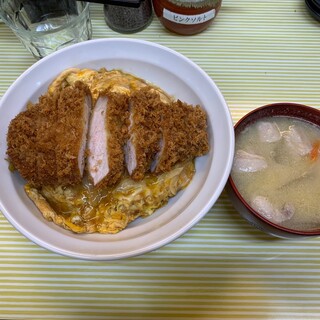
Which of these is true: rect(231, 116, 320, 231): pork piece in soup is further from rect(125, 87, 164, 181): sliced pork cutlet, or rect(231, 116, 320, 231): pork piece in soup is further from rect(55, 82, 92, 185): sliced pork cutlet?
rect(55, 82, 92, 185): sliced pork cutlet

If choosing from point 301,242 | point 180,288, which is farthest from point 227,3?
point 180,288

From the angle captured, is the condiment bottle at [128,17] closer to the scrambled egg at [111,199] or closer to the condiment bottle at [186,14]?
the condiment bottle at [186,14]

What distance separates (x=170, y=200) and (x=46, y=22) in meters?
1.34

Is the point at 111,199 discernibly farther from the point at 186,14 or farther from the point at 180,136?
the point at 186,14

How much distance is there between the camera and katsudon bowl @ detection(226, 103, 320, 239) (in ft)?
4.38

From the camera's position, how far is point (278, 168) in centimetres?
145

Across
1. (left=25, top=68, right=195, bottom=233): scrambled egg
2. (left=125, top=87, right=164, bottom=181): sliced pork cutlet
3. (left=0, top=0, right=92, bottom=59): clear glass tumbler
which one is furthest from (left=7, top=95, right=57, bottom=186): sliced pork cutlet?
(left=0, top=0, right=92, bottom=59): clear glass tumbler

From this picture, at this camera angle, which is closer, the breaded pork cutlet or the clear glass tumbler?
the breaded pork cutlet

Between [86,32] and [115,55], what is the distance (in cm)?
45

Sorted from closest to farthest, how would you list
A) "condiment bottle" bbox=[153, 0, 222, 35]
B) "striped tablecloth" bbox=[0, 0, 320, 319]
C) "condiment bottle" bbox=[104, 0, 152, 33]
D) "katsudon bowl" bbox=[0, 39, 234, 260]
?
"katsudon bowl" bbox=[0, 39, 234, 260], "striped tablecloth" bbox=[0, 0, 320, 319], "condiment bottle" bbox=[153, 0, 222, 35], "condiment bottle" bbox=[104, 0, 152, 33]

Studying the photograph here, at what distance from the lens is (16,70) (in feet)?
6.23

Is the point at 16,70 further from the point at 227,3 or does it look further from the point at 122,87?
the point at 227,3

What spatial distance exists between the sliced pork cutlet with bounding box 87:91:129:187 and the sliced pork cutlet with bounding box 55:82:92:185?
0.04 m

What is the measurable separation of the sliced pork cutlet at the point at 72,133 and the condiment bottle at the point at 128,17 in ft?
2.29
